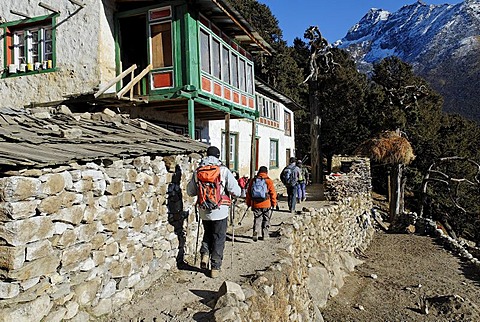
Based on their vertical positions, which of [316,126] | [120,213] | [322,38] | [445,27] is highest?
[445,27]

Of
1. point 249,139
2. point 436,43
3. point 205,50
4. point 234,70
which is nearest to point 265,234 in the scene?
point 205,50

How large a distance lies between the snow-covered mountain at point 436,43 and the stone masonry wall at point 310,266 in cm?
4913

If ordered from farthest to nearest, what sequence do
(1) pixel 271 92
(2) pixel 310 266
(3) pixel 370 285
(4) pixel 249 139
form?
1. (1) pixel 271 92
2. (4) pixel 249 139
3. (3) pixel 370 285
4. (2) pixel 310 266

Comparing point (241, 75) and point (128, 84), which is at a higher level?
point (241, 75)

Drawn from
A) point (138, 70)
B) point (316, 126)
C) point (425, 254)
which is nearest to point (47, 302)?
point (138, 70)

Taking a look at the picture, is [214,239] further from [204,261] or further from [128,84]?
[128,84]

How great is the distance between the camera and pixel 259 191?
324 inches

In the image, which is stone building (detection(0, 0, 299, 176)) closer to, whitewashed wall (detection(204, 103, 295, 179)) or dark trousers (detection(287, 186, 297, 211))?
dark trousers (detection(287, 186, 297, 211))

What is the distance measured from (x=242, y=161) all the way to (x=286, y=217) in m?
8.10

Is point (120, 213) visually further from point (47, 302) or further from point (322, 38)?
point (322, 38)

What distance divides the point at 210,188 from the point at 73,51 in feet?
24.1

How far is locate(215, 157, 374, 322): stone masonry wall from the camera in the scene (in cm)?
530

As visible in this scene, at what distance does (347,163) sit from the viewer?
20000 mm

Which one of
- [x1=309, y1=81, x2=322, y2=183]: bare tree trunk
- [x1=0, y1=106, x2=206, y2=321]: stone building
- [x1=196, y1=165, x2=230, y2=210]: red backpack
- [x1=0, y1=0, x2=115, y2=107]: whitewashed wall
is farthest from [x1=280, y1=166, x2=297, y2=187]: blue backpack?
[x1=309, y1=81, x2=322, y2=183]: bare tree trunk
